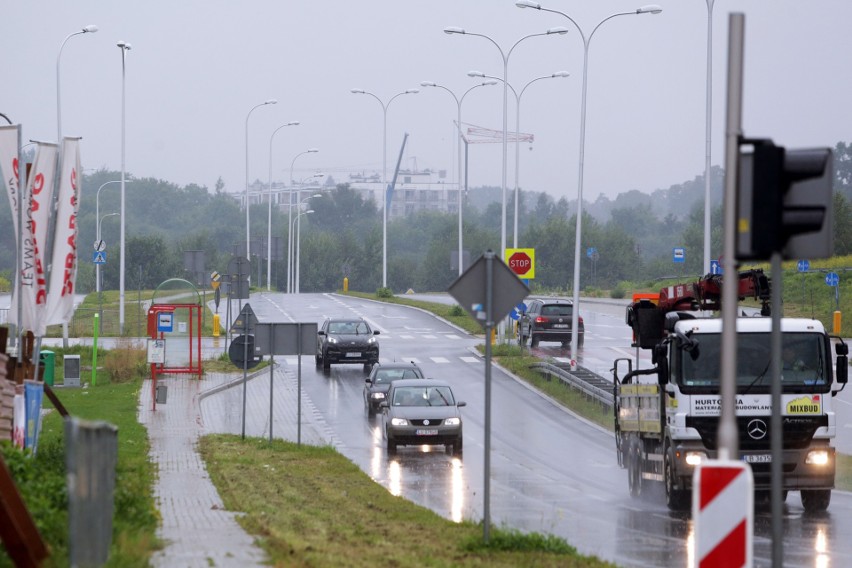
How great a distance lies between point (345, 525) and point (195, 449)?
9686 millimetres

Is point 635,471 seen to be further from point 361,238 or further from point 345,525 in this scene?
point 361,238

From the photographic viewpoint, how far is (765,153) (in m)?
7.37

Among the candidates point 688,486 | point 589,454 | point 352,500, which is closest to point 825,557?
point 688,486

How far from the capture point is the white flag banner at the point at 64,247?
16.7 m

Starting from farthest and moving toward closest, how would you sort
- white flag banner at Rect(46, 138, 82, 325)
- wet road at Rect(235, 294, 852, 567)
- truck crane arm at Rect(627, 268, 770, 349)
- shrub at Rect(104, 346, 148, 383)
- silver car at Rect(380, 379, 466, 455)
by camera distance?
shrub at Rect(104, 346, 148, 383), silver car at Rect(380, 379, 466, 455), truck crane arm at Rect(627, 268, 770, 349), white flag banner at Rect(46, 138, 82, 325), wet road at Rect(235, 294, 852, 567)

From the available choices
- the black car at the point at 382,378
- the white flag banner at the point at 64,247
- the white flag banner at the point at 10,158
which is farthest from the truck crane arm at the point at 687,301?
the black car at the point at 382,378

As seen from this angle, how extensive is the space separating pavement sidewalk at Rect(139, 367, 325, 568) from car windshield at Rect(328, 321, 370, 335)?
2.00m

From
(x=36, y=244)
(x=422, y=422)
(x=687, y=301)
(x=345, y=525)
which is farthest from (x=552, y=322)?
(x=345, y=525)

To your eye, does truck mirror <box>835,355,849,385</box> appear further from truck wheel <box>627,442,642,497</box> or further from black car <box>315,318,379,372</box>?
black car <box>315,318,379,372</box>

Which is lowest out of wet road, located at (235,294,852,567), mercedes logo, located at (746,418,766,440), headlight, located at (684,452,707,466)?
wet road, located at (235,294,852,567)

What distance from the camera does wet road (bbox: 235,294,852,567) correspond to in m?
15.3

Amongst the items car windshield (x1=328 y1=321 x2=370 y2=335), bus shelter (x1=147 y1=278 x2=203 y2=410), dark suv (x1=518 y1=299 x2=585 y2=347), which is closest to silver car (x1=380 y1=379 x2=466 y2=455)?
bus shelter (x1=147 y1=278 x2=203 y2=410)

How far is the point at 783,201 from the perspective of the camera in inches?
294

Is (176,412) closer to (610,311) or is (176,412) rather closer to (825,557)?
(825,557)
